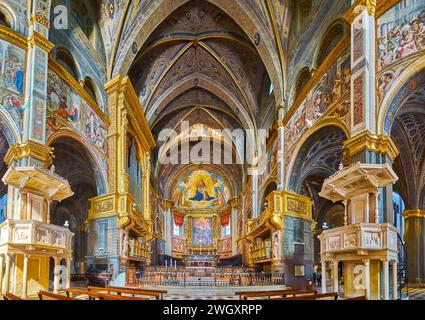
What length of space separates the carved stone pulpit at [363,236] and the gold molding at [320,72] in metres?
4.79

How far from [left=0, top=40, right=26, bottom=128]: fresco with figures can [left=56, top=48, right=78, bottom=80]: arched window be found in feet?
12.0

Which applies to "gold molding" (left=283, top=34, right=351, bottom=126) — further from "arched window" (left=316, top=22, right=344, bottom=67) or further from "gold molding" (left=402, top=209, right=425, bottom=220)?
"gold molding" (left=402, top=209, right=425, bottom=220)

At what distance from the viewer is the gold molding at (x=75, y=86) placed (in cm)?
1479

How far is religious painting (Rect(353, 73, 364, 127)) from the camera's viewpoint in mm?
11207

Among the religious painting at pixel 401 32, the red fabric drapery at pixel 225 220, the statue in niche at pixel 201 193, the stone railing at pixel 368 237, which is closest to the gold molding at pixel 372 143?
the religious painting at pixel 401 32

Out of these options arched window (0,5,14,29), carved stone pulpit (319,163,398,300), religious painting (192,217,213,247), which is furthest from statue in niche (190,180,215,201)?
carved stone pulpit (319,163,398,300)

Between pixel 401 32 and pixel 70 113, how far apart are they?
39.6 ft

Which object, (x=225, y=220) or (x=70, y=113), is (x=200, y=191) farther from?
(x=70, y=113)

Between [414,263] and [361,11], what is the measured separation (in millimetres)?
11379

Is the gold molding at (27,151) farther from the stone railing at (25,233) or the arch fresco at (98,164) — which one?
the arch fresco at (98,164)

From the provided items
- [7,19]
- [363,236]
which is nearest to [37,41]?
[7,19]

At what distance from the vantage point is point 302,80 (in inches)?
747
